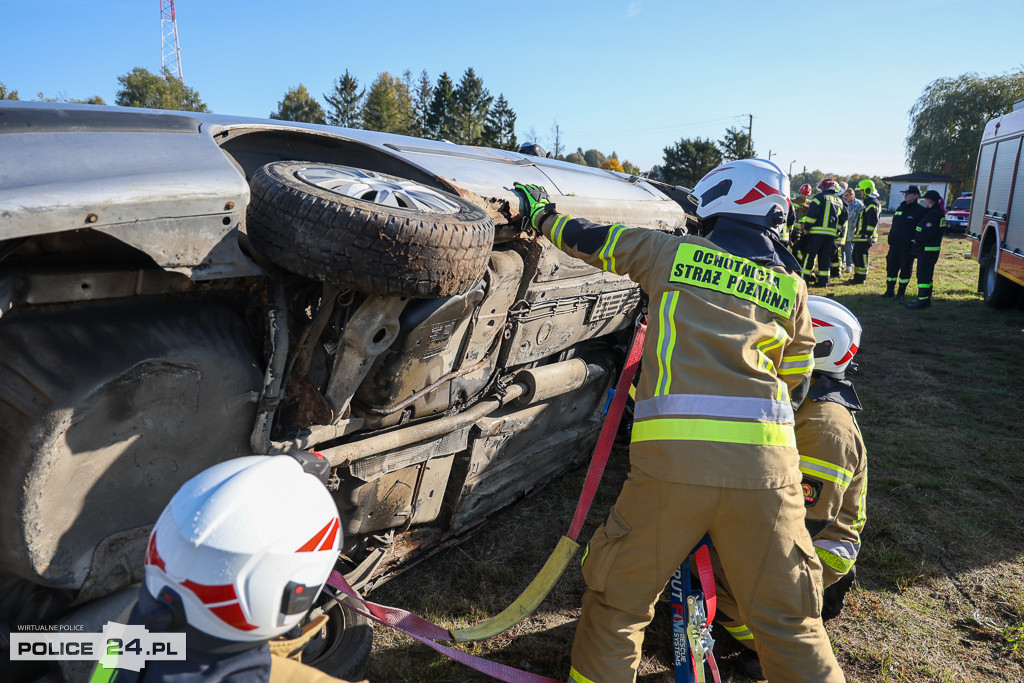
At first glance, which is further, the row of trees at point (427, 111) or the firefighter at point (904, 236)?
the row of trees at point (427, 111)

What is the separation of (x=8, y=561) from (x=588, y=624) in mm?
1799

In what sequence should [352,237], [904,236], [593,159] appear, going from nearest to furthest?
[352,237], [904,236], [593,159]

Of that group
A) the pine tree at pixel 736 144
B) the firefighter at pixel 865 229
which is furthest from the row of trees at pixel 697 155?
the firefighter at pixel 865 229

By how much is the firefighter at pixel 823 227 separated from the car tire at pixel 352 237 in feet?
32.1

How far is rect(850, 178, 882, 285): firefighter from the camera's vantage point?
11141 mm

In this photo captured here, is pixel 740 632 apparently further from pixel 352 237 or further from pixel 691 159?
pixel 691 159

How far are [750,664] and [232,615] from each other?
237 cm

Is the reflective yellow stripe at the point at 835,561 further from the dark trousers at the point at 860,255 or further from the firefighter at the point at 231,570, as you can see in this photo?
the dark trousers at the point at 860,255

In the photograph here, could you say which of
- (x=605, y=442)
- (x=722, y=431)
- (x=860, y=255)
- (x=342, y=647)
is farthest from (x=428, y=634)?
(x=860, y=255)

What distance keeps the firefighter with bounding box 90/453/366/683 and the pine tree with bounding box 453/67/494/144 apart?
32.6 m

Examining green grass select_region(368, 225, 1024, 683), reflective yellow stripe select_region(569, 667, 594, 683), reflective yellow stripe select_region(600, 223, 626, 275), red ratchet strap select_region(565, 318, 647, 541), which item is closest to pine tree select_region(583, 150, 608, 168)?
green grass select_region(368, 225, 1024, 683)

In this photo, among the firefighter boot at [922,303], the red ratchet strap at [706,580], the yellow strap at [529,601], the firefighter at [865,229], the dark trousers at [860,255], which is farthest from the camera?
the dark trousers at [860,255]

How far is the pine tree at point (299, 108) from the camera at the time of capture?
132 feet

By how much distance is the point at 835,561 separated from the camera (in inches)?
108
